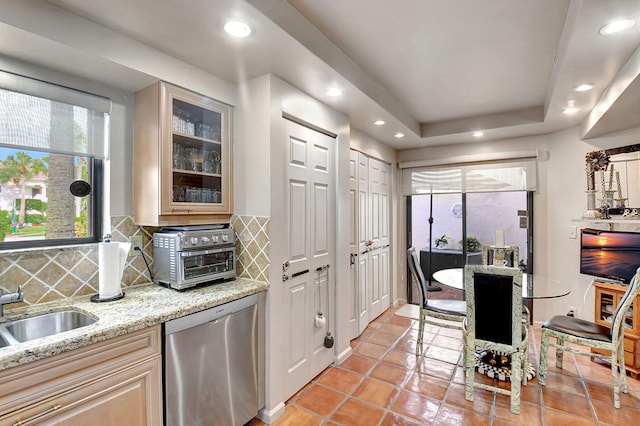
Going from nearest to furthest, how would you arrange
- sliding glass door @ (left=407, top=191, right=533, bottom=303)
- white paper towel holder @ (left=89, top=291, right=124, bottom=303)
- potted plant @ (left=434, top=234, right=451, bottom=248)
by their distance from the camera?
white paper towel holder @ (left=89, top=291, right=124, bottom=303) < sliding glass door @ (left=407, top=191, right=533, bottom=303) < potted plant @ (left=434, top=234, right=451, bottom=248)

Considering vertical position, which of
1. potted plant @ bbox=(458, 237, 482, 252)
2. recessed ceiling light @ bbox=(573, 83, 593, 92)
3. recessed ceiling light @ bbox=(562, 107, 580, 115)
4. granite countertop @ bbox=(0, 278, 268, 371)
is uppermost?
recessed ceiling light @ bbox=(562, 107, 580, 115)

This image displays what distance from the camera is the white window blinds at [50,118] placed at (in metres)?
1.63

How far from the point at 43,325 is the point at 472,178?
14.1 ft

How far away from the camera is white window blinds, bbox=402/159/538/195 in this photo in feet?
12.5

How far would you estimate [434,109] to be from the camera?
3.43 meters

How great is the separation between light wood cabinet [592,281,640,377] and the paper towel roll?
12.6ft

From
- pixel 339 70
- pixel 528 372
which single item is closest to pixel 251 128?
pixel 339 70

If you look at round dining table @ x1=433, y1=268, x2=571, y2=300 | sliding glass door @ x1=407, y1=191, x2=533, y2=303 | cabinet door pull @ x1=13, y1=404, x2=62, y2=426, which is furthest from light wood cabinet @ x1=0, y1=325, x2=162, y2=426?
sliding glass door @ x1=407, y1=191, x2=533, y2=303

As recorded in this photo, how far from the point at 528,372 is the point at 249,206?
268cm

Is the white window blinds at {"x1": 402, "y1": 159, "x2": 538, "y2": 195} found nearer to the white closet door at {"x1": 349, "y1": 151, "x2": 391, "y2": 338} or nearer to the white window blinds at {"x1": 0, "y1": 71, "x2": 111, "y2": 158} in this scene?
the white closet door at {"x1": 349, "y1": 151, "x2": 391, "y2": 338}

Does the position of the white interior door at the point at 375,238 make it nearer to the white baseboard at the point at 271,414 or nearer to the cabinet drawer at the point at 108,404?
the white baseboard at the point at 271,414

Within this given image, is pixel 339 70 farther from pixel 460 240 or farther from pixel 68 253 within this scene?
pixel 460 240

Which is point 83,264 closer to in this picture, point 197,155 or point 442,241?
point 197,155

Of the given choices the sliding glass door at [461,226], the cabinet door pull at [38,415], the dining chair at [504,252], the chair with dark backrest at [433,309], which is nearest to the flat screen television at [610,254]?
the dining chair at [504,252]
